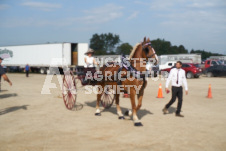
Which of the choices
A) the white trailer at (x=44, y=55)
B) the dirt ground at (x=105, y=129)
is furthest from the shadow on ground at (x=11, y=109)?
the white trailer at (x=44, y=55)

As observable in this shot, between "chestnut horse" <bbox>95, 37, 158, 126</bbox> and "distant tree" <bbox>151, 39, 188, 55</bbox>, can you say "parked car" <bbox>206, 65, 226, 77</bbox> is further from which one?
"distant tree" <bbox>151, 39, 188, 55</bbox>

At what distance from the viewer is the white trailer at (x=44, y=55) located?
3177 centimetres

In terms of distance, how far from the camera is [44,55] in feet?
114

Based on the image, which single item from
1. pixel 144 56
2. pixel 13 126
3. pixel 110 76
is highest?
pixel 144 56

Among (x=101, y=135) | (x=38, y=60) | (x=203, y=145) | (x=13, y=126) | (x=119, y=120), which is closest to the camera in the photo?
(x=203, y=145)

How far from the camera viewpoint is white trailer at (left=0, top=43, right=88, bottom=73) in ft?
104

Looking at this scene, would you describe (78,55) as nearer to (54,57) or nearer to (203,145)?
(54,57)

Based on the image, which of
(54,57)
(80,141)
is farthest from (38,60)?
(80,141)

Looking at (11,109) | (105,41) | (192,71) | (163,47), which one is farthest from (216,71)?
(105,41)

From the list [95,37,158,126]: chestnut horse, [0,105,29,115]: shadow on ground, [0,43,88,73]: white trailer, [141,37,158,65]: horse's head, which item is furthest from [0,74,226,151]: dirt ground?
[0,43,88,73]: white trailer

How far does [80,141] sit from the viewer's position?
228 inches

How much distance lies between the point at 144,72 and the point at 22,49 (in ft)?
112

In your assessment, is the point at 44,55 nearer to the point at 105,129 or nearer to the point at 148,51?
the point at 148,51

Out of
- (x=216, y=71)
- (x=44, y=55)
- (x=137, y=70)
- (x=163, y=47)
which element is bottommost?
(x=216, y=71)
